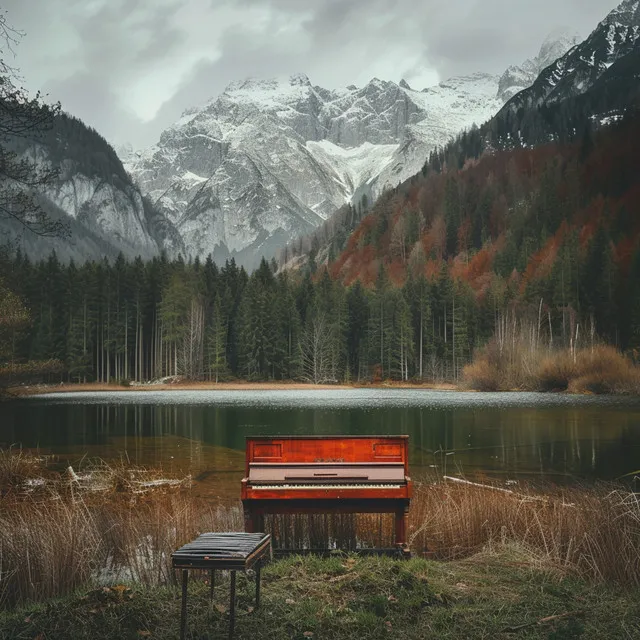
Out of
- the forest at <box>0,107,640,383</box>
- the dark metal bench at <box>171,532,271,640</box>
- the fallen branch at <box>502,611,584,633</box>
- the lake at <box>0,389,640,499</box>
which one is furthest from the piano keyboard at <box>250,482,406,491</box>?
the forest at <box>0,107,640,383</box>

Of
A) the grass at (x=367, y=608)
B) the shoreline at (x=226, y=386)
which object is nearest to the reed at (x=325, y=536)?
the grass at (x=367, y=608)

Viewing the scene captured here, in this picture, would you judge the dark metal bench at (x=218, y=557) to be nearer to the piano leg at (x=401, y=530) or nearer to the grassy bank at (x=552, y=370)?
the piano leg at (x=401, y=530)

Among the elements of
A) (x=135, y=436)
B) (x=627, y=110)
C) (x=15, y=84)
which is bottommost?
(x=135, y=436)

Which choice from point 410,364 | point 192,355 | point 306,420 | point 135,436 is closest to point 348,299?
point 410,364

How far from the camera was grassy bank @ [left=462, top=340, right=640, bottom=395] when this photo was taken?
53.2 m

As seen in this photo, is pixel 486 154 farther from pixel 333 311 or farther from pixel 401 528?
pixel 401 528

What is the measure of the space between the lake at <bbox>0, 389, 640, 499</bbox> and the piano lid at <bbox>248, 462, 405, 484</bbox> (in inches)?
258

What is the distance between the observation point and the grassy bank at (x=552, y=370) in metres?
53.2

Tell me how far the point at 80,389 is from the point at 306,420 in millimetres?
53235

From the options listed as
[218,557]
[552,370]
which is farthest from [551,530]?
[552,370]

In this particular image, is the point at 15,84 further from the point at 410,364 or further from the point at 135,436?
the point at 410,364

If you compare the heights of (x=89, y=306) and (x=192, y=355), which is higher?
(x=89, y=306)

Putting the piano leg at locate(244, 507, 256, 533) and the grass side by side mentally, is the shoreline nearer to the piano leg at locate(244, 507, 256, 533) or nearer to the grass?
the piano leg at locate(244, 507, 256, 533)

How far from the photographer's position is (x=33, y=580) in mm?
8242
